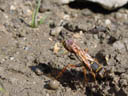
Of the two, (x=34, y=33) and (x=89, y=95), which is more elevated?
(x=34, y=33)

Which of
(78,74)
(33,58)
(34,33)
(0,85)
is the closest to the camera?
(0,85)

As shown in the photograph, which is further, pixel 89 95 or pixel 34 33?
pixel 34 33

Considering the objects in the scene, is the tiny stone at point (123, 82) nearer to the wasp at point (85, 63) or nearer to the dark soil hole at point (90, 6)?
the wasp at point (85, 63)

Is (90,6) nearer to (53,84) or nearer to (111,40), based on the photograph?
(111,40)

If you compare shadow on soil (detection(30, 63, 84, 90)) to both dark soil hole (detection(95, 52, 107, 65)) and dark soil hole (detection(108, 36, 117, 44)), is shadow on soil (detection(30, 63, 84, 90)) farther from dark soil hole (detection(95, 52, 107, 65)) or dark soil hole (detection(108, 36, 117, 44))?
dark soil hole (detection(108, 36, 117, 44))

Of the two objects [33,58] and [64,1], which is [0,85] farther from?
[64,1]

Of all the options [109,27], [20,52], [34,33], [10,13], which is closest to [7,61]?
[20,52]

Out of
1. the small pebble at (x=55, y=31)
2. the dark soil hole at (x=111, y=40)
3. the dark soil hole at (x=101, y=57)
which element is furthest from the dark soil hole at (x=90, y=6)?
the dark soil hole at (x=101, y=57)

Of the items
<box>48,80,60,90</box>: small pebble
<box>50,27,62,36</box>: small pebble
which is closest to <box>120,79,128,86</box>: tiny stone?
<box>48,80,60,90</box>: small pebble

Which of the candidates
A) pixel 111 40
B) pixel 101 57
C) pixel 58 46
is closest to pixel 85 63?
pixel 101 57
